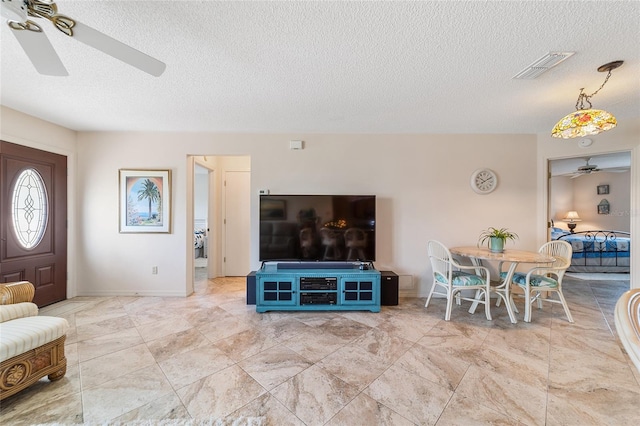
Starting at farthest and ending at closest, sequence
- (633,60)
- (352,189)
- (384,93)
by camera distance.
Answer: (352,189)
(384,93)
(633,60)

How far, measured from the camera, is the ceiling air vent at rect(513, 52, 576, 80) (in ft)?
5.61

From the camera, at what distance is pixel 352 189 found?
135 inches

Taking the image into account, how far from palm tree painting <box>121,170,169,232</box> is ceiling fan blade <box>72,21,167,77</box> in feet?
7.47

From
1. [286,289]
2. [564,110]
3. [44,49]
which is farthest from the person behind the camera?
[286,289]

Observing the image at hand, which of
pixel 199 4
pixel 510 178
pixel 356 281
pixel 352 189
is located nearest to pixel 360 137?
pixel 352 189

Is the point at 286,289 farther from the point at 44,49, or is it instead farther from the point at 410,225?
the point at 44,49

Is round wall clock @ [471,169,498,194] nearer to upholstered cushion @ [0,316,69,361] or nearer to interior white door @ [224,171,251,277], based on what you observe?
interior white door @ [224,171,251,277]

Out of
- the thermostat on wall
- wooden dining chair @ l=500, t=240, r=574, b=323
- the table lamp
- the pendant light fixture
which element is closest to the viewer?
the pendant light fixture

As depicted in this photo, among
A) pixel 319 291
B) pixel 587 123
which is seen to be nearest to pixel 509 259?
pixel 587 123

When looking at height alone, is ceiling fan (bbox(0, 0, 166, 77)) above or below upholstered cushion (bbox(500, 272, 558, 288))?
above

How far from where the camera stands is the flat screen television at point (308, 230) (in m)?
3.12

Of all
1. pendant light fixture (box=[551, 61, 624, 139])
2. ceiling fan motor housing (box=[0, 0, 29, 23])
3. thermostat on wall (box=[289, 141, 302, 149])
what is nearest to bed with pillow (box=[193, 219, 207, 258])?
thermostat on wall (box=[289, 141, 302, 149])

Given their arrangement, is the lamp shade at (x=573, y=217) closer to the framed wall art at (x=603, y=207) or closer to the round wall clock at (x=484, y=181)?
the framed wall art at (x=603, y=207)

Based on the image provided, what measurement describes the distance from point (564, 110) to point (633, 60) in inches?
36.5
